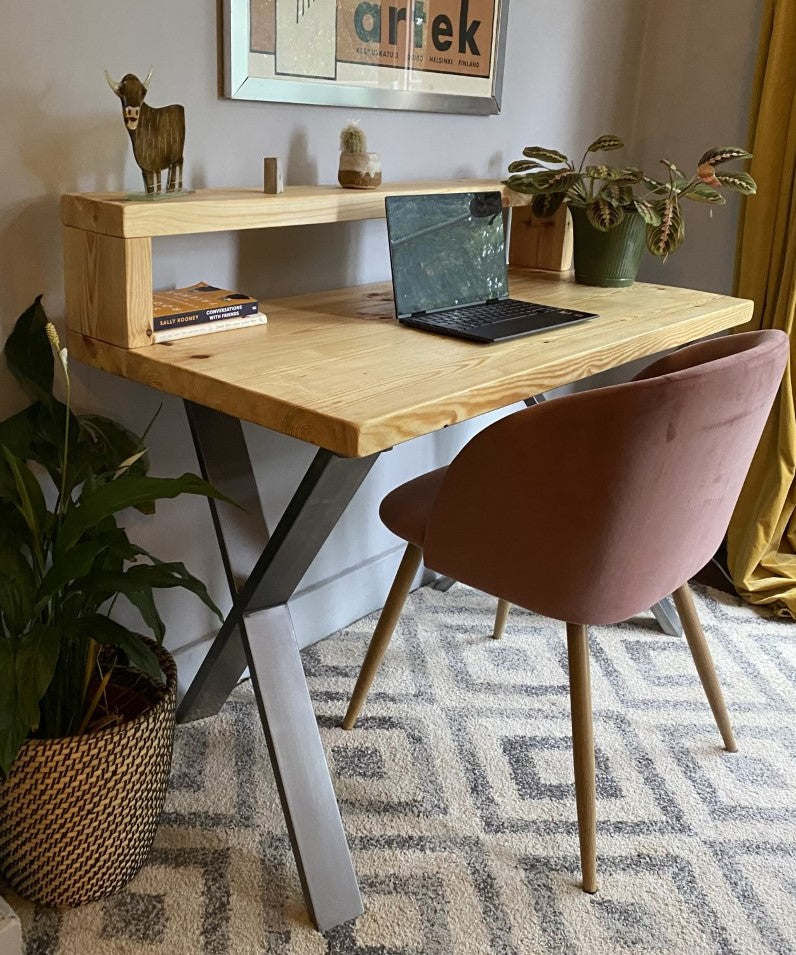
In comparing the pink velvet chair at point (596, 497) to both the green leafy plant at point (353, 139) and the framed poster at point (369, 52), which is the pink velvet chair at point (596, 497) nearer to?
the green leafy plant at point (353, 139)

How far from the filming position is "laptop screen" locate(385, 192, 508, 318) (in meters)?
1.63

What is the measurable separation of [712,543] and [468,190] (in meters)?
0.81

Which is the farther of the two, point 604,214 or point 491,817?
point 604,214

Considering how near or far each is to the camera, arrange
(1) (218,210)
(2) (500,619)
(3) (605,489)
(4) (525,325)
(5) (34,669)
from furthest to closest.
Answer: (2) (500,619)
(4) (525,325)
(1) (218,210)
(3) (605,489)
(5) (34,669)

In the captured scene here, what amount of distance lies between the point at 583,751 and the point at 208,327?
0.89 meters

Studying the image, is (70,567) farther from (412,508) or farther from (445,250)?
(445,250)

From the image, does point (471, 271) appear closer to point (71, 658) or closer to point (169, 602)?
point (169, 602)

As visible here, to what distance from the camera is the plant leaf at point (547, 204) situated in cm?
202

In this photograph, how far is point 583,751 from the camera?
1.49 meters

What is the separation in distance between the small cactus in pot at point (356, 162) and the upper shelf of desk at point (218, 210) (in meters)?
0.02

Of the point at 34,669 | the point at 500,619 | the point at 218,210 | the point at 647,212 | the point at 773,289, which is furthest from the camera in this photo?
the point at 773,289

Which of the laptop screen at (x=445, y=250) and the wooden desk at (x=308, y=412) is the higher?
the laptop screen at (x=445, y=250)

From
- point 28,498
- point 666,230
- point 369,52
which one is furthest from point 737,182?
point 28,498

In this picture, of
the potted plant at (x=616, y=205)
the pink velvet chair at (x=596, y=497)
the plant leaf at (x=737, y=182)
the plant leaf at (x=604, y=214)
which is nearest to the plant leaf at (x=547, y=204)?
the potted plant at (x=616, y=205)
